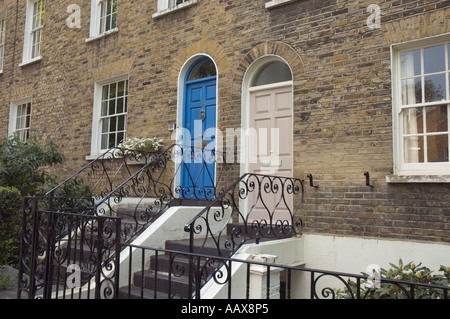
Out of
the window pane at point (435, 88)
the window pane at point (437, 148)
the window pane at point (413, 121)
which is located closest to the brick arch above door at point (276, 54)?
the window pane at point (413, 121)

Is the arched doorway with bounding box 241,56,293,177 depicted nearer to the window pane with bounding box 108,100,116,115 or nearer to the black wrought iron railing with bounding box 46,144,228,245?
the black wrought iron railing with bounding box 46,144,228,245

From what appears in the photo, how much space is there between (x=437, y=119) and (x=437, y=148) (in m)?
0.37

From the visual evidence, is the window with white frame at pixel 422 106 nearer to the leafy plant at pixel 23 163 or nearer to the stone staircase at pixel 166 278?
the stone staircase at pixel 166 278

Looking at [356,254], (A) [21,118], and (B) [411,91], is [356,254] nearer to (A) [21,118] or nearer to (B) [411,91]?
(B) [411,91]

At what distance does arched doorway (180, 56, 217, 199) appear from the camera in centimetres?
758

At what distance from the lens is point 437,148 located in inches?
213

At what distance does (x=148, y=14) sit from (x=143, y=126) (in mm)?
2354

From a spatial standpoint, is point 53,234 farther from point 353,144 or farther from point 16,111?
point 16,111

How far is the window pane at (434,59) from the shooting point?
18.0ft

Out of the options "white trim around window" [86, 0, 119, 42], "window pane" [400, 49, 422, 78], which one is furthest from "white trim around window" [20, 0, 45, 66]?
"window pane" [400, 49, 422, 78]

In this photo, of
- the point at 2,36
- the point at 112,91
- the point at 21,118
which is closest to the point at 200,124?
the point at 112,91

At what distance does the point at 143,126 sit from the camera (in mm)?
8664

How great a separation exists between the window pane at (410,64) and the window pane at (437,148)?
35.3 inches

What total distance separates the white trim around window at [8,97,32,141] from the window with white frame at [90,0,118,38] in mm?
3143
